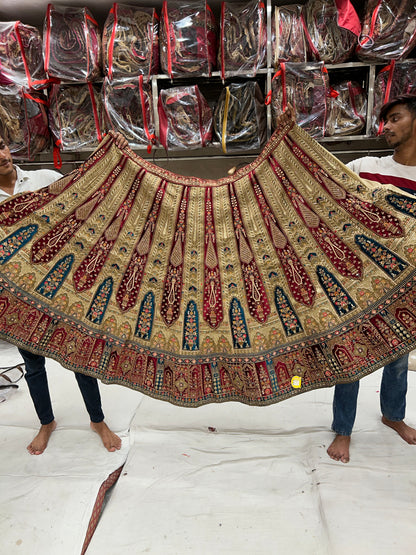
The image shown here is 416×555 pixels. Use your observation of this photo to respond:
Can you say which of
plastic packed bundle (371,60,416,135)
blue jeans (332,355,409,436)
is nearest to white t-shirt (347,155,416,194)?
blue jeans (332,355,409,436)

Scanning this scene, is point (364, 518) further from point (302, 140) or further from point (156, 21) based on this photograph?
point (156, 21)

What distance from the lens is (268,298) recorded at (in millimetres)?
1288

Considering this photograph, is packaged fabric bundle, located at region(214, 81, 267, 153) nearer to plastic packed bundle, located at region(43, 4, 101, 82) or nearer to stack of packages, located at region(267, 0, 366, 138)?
stack of packages, located at region(267, 0, 366, 138)

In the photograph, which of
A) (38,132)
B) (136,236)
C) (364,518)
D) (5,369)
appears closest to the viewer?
(364,518)

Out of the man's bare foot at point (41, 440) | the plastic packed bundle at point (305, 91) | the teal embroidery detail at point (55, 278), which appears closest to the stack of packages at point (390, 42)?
the plastic packed bundle at point (305, 91)

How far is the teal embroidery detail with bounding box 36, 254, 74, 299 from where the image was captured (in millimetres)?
1250

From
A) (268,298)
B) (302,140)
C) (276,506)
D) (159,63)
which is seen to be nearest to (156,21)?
(159,63)

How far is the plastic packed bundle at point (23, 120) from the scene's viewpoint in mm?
2334

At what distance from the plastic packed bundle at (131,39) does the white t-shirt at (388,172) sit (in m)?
1.58

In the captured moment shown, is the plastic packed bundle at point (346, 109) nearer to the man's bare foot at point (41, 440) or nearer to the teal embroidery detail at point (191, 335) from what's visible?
the teal embroidery detail at point (191, 335)

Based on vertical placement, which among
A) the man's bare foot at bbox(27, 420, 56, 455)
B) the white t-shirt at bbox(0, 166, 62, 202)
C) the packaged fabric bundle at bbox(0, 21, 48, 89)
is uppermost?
the packaged fabric bundle at bbox(0, 21, 48, 89)

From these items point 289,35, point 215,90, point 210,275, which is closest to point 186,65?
point 215,90

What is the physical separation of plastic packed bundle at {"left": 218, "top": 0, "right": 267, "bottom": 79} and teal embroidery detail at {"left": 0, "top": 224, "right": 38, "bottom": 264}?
167 cm

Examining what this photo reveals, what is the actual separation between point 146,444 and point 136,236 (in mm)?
969
